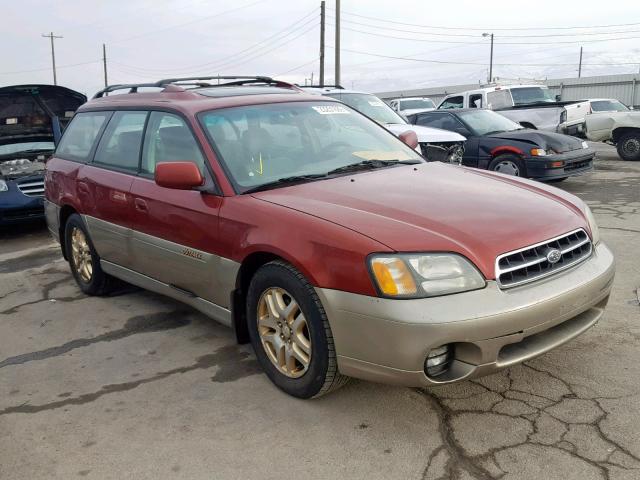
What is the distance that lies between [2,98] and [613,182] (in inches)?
392

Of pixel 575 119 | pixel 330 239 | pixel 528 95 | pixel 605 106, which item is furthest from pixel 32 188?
pixel 605 106

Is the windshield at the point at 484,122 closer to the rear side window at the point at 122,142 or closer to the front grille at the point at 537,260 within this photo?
the rear side window at the point at 122,142

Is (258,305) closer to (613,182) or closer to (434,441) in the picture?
(434,441)

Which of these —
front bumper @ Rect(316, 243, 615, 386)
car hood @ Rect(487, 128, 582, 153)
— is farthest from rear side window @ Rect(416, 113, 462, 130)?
front bumper @ Rect(316, 243, 615, 386)

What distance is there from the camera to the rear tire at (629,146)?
1342 centimetres

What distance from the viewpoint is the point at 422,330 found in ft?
8.41

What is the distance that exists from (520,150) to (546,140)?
46 centimetres

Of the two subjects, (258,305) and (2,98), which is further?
(2,98)

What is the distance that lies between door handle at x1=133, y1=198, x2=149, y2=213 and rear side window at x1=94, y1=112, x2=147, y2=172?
0.91ft

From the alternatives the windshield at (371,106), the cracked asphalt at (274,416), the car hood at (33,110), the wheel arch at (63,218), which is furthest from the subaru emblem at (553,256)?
the car hood at (33,110)

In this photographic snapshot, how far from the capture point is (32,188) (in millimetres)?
7887

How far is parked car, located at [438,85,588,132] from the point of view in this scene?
44.7ft

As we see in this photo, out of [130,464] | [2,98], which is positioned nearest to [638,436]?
[130,464]

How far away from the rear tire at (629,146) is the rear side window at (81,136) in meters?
12.3
